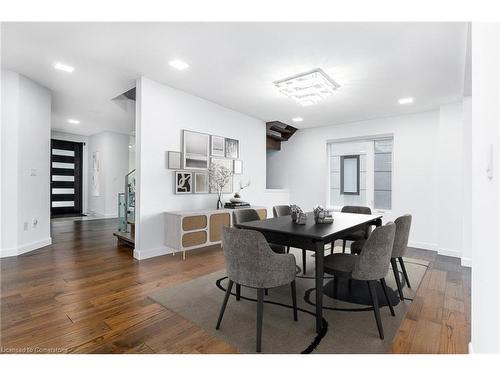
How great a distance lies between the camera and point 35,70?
3588 millimetres

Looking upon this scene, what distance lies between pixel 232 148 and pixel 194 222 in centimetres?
189

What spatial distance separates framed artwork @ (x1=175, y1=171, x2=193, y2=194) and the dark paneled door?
5870 millimetres

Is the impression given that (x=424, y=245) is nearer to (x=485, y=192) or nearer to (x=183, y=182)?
(x=485, y=192)

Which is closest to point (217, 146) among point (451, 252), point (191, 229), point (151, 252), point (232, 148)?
point (232, 148)

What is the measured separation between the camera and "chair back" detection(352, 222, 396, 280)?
1914mm

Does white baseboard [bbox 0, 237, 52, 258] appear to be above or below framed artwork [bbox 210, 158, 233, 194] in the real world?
below

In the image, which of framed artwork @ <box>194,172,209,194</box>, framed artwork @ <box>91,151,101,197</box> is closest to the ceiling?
framed artwork @ <box>194,172,209,194</box>

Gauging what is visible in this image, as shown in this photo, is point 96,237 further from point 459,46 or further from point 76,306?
point 459,46

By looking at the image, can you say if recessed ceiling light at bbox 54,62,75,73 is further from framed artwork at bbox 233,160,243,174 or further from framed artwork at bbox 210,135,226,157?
framed artwork at bbox 233,160,243,174

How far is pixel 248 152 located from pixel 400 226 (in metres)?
3.69

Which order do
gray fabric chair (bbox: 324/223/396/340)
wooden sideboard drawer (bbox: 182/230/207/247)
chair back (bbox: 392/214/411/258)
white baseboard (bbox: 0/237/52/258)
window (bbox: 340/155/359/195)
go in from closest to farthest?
gray fabric chair (bbox: 324/223/396/340) → chair back (bbox: 392/214/411/258) → white baseboard (bbox: 0/237/52/258) → wooden sideboard drawer (bbox: 182/230/207/247) → window (bbox: 340/155/359/195)

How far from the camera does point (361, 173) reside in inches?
230
